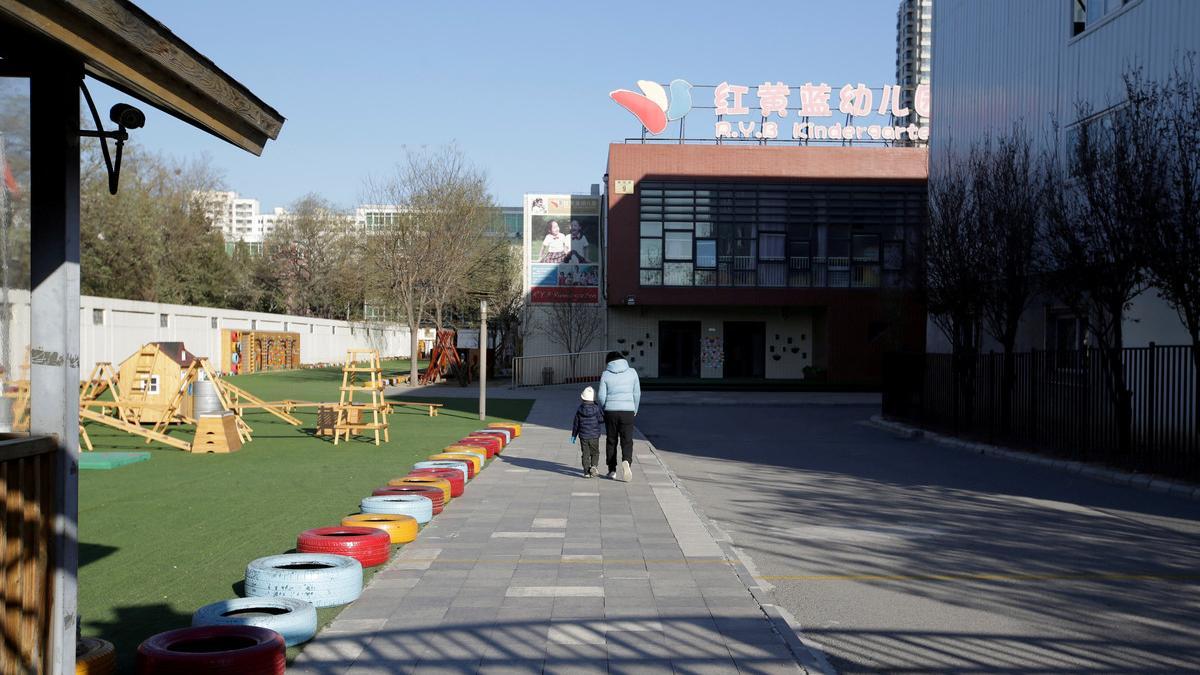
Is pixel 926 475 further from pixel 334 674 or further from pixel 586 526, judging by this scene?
pixel 334 674

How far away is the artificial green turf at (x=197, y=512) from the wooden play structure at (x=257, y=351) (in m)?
33.1

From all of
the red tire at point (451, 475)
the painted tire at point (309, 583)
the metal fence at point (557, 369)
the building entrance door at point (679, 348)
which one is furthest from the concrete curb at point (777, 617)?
the building entrance door at point (679, 348)

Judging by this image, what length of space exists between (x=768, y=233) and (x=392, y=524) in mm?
39110

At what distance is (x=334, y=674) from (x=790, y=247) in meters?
42.7

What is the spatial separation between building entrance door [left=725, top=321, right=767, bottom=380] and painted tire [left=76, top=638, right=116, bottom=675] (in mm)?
45941

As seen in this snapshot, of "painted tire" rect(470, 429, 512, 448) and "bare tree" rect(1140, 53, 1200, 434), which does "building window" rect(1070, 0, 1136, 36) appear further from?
"painted tire" rect(470, 429, 512, 448)

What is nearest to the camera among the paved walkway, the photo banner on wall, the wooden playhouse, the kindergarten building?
the paved walkway

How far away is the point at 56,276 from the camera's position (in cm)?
438

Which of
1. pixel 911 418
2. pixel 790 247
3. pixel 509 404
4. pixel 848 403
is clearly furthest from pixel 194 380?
pixel 790 247

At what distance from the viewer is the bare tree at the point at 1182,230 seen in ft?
48.1

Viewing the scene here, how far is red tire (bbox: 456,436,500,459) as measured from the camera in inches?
656

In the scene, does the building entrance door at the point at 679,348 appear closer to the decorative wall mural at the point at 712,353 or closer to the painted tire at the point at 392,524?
the decorative wall mural at the point at 712,353

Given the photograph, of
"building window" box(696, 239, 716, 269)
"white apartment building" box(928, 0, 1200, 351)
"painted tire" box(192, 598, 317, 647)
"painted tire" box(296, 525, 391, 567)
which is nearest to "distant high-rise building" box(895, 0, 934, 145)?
"building window" box(696, 239, 716, 269)

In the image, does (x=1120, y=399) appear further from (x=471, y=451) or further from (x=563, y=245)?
(x=563, y=245)
